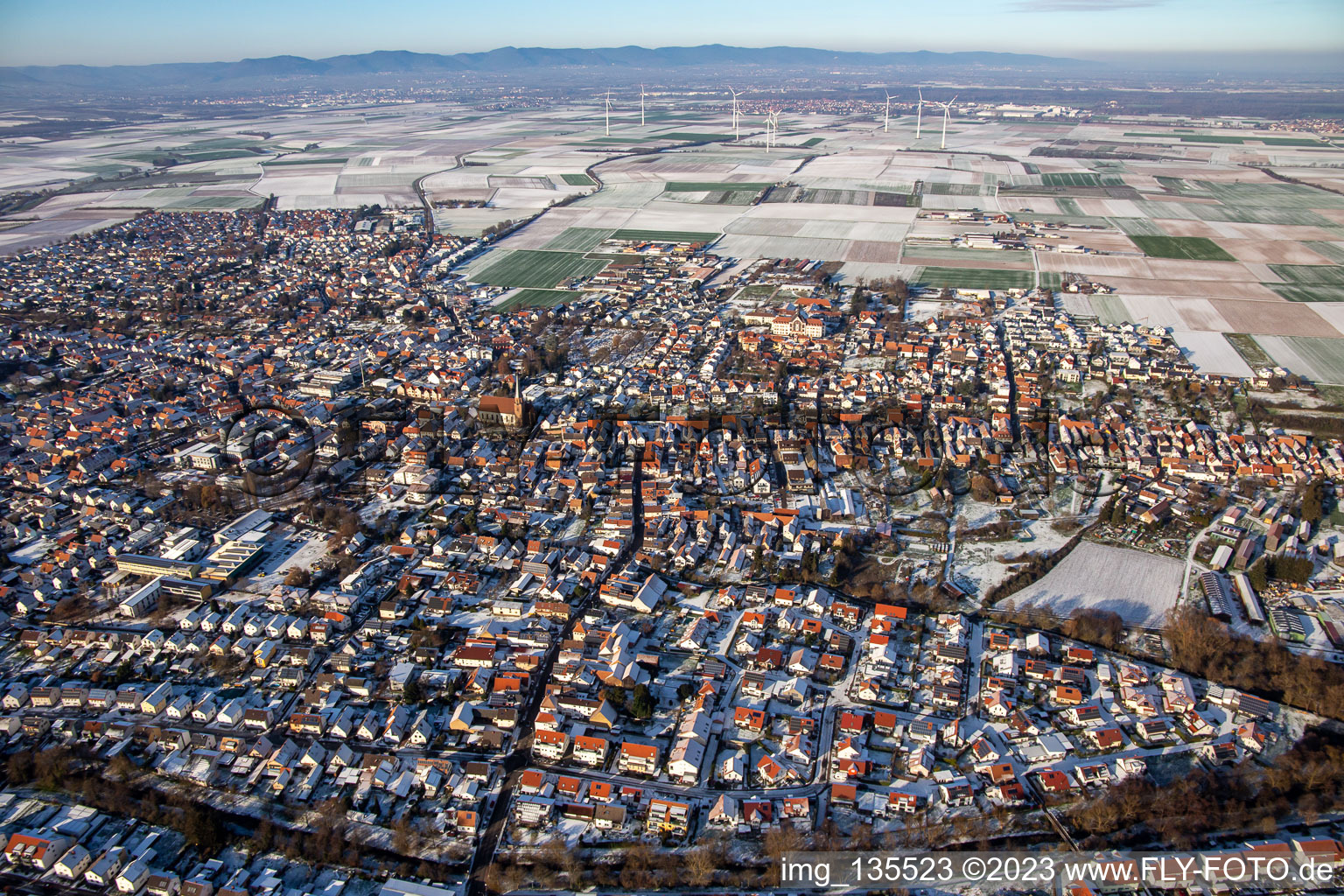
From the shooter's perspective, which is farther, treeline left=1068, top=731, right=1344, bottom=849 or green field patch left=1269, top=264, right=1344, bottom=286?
green field patch left=1269, top=264, right=1344, bottom=286

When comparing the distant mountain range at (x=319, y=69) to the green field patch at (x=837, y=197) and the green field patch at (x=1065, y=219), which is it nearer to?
the green field patch at (x=837, y=197)

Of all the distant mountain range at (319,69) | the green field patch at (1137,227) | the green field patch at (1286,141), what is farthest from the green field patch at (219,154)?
the distant mountain range at (319,69)

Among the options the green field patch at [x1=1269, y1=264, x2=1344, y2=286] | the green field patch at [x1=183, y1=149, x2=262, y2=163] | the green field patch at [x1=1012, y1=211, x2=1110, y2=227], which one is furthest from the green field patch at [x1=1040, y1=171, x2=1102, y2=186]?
the green field patch at [x1=183, y1=149, x2=262, y2=163]

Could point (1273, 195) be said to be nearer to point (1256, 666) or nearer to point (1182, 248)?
point (1182, 248)

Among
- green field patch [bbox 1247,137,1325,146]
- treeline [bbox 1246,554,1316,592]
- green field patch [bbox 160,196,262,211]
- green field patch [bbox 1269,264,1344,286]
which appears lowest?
treeline [bbox 1246,554,1316,592]

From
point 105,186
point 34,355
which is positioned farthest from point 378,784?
point 105,186

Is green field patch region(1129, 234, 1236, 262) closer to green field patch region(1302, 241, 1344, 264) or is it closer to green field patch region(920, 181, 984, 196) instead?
green field patch region(1302, 241, 1344, 264)

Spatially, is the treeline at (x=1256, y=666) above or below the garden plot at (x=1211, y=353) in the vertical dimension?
below
